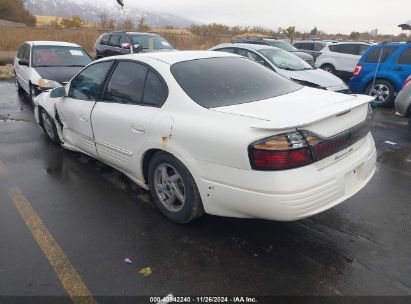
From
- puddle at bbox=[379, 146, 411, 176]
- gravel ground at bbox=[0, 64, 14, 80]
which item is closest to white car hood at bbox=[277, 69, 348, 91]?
puddle at bbox=[379, 146, 411, 176]

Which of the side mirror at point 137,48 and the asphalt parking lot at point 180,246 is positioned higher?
Answer: the side mirror at point 137,48

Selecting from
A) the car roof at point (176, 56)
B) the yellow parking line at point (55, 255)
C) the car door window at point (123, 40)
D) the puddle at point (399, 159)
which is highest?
the car roof at point (176, 56)

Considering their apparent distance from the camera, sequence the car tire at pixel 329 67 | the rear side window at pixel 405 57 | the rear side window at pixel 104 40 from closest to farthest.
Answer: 1. the rear side window at pixel 405 57
2. the car tire at pixel 329 67
3. the rear side window at pixel 104 40

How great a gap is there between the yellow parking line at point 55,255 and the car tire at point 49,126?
166 centimetres

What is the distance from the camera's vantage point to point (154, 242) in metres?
3.14

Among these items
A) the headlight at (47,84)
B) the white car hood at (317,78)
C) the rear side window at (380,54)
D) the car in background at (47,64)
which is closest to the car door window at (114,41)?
the car in background at (47,64)

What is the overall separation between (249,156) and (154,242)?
4.00 feet

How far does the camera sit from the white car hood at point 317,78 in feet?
26.4

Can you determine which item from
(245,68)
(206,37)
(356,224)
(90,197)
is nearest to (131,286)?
(90,197)

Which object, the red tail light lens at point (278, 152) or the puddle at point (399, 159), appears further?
the puddle at point (399, 159)

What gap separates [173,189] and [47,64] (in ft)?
21.6

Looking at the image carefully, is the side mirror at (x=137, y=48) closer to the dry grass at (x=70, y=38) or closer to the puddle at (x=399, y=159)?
the puddle at (x=399, y=159)

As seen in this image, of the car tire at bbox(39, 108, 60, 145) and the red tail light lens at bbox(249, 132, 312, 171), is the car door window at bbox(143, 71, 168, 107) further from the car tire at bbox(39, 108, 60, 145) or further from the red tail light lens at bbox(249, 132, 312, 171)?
the car tire at bbox(39, 108, 60, 145)

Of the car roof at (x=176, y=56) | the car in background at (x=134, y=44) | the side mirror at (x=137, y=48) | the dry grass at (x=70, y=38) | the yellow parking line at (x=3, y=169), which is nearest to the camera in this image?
the car roof at (x=176, y=56)
